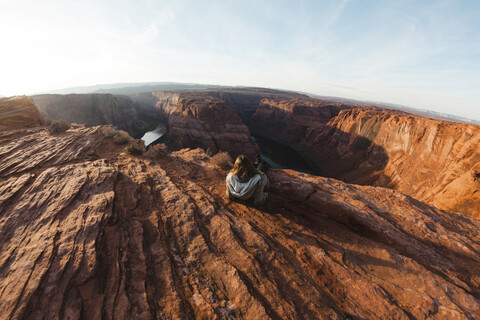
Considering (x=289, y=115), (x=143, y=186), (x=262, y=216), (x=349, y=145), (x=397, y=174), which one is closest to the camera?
(x=262, y=216)

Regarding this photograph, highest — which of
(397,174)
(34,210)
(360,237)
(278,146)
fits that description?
(34,210)

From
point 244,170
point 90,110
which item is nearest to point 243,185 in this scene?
point 244,170

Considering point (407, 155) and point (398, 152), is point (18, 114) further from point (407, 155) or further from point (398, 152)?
point (398, 152)

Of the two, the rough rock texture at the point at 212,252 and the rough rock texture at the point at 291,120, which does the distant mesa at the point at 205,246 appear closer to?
the rough rock texture at the point at 212,252

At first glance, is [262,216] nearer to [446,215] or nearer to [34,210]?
[34,210]

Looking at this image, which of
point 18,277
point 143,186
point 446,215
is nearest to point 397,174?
point 446,215

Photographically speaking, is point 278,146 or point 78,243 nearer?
point 78,243

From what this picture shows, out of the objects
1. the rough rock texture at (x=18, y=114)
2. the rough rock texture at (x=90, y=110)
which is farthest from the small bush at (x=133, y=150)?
the rough rock texture at (x=90, y=110)
